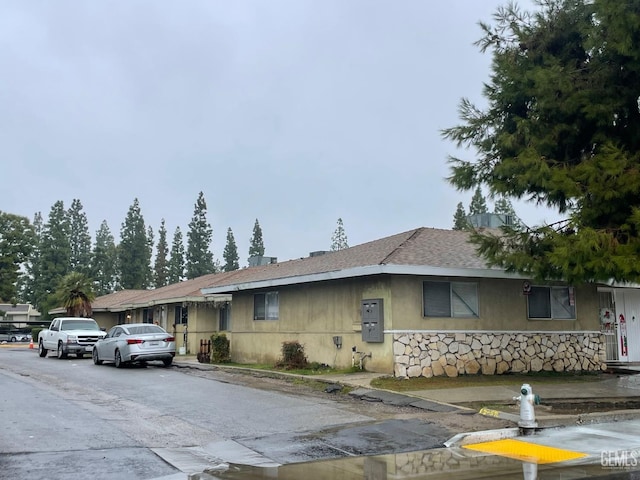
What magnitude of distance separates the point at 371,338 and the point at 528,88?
7.47m

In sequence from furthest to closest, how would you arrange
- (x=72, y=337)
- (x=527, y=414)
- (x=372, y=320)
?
(x=72, y=337), (x=372, y=320), (x=527, y=414)

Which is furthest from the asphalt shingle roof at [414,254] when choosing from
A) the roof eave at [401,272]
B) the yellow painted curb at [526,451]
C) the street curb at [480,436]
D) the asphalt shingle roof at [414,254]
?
the yellow painted curb at [526,451]

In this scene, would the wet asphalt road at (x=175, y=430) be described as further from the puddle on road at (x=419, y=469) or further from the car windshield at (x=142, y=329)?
the car windshield at (x=142, y=329)

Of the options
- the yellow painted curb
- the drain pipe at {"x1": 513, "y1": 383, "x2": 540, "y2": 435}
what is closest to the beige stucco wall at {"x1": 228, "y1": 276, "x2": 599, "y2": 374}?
the drain pipe at {"x1": 513, "y1": 383, "x2": 540, "y2": 435}

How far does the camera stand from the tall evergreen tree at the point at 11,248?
198ft

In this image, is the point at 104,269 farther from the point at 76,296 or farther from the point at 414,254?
the point at 414,254

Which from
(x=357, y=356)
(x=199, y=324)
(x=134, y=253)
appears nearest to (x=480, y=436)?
(x=357, y=356)

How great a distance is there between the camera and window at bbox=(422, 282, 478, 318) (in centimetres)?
1677

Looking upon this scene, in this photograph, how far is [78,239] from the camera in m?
75.9

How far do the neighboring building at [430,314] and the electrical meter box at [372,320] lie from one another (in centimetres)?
3

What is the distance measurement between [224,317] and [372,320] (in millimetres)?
13718

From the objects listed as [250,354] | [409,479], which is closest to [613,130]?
[409,479]

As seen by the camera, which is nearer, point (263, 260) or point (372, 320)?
point (372, 320)

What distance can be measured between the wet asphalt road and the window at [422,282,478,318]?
15.0ft
